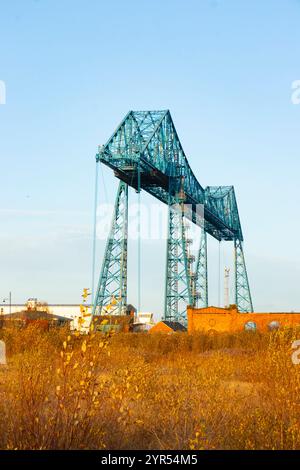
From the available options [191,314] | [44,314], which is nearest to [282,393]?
[191,314]

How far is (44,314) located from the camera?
49.4 m

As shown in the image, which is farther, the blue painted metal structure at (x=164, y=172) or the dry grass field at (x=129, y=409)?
the blue painted metal structure at (x=164, y=172)

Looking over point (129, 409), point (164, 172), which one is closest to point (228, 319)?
point (164, 172)

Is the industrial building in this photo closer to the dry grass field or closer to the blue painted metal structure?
the blue painted metal structure

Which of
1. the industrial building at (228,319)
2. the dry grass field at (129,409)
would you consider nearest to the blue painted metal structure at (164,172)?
the industrial building at (228,319)

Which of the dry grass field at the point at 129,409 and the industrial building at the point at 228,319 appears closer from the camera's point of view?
the dry grass field at the point at 129,409

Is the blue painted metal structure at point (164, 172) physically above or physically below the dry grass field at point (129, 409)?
above

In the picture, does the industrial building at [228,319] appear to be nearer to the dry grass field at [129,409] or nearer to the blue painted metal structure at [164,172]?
the blue painted metal structure at [164,172]

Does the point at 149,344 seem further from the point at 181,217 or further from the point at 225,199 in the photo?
the point at 225,199

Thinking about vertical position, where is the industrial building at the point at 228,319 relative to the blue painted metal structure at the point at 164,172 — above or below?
below

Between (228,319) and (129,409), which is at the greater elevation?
(228,319)

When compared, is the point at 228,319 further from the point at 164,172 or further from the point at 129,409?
the point at 129,409
